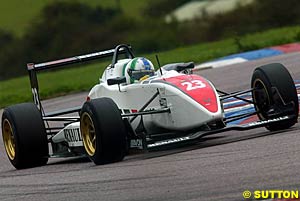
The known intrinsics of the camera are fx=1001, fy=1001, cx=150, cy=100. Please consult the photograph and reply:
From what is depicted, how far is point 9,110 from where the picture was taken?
12.8 m

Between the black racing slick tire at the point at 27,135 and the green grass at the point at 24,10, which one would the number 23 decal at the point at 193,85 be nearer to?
the black racing slick tire at the point at 27,135

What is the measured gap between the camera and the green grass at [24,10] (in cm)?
2673

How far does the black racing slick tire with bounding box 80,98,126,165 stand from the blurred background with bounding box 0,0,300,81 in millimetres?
15048

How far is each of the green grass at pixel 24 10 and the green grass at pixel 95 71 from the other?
186 centimetres

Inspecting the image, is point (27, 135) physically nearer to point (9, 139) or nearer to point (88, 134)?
point (9, 139)

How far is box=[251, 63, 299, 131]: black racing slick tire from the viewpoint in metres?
12.1

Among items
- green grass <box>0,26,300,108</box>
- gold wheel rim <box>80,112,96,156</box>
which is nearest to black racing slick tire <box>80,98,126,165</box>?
gold wheel rim <box>80,112,96,156</box>

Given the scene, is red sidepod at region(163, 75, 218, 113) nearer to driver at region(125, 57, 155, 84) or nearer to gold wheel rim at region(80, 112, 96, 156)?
driver at region(125, 57, 155, 84)

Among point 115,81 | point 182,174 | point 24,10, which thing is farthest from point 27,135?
point 24,10

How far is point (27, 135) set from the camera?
1256 centimetres

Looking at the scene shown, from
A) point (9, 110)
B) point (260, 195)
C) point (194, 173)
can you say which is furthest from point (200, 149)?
point (260, 195)

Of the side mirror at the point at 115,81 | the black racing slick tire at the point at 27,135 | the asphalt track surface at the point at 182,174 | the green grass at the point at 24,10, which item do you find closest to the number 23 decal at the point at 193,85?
the asphalt track surface at the point at 182,174

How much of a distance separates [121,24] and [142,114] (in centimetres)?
1589

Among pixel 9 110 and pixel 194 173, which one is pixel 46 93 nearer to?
pixel 9 110
